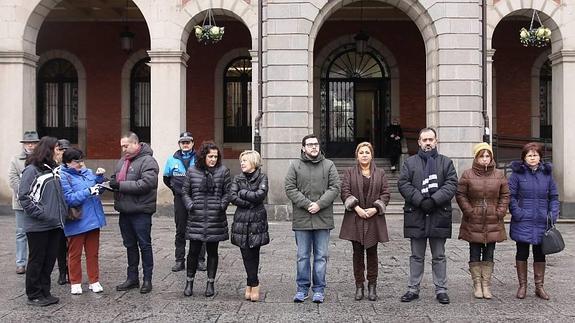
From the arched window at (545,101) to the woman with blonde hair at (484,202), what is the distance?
1437 cm

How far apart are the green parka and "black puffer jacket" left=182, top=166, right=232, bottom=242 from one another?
2.41 feet

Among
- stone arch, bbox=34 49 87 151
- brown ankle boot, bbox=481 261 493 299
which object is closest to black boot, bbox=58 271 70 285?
brown ankle boot, bbox=481 261 493 299

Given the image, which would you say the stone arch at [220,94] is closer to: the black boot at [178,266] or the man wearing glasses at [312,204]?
the black boot at [178,266]

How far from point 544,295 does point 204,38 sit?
10.2 meters

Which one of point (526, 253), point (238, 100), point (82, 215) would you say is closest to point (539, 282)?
point (526, 253)

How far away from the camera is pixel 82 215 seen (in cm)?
659

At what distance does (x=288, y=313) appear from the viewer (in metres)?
5.89

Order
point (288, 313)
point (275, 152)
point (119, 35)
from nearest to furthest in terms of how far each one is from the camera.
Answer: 1. point (288, 313)
2. point (275, 152)
3. point (119, 35)

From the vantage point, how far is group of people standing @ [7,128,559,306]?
6.25 metres

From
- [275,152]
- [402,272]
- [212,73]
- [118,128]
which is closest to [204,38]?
[275,152]

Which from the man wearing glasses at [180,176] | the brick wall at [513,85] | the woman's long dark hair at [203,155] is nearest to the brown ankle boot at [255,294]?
the woman's long dark hair at [203,155]

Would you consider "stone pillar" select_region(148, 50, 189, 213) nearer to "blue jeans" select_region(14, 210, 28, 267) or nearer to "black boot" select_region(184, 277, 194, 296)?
"blue jeans" select_region(14, 210, 28, 267)

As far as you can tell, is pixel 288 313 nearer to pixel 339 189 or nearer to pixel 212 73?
pixel 339 189

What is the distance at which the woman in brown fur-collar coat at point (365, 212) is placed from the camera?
630 centimetres
